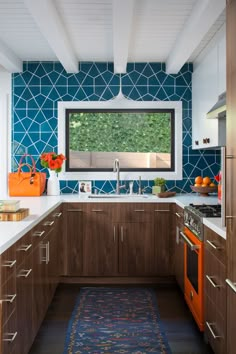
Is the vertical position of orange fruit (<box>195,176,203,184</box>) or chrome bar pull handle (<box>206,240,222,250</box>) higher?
orange fruit (<box>195,176,203,184</box>)

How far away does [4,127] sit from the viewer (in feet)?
18.2

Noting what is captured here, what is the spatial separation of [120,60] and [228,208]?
2.65 metres

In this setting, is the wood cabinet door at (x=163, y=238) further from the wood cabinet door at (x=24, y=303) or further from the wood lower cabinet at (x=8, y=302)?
the wood lower cabinet at (x=8, y=302)

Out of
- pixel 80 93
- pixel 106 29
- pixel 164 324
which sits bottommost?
pixel 164 324

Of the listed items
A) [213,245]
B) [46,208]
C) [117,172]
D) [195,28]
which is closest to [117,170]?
[117,172]

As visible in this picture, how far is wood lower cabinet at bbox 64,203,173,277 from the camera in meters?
5.02

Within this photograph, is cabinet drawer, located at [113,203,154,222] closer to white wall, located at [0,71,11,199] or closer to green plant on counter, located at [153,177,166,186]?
green plant on counter, located at [153,177,166,186]

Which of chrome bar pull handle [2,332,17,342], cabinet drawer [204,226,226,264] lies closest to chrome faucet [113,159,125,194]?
cabinet drawer [204,226,226,264]

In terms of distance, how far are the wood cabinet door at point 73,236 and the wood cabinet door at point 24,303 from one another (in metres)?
1.86

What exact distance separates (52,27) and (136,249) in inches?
94.9

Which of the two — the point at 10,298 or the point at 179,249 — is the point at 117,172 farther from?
the point at 10,298

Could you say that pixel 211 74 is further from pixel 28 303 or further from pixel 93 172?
pixel 28 303

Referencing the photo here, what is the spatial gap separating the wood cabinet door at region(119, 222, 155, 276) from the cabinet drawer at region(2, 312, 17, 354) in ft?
8.31

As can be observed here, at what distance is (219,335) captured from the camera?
113 inches
